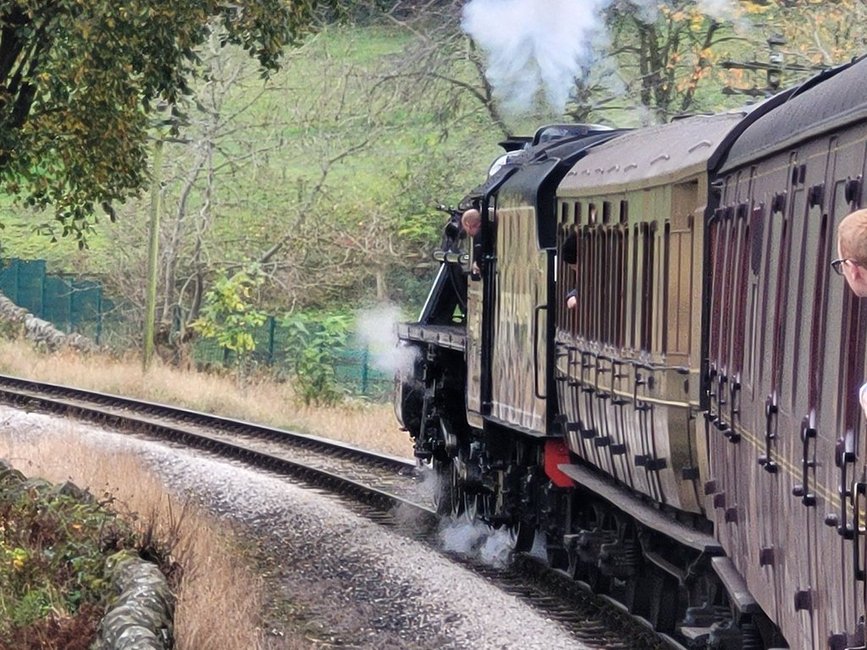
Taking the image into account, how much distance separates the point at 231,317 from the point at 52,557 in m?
20.0

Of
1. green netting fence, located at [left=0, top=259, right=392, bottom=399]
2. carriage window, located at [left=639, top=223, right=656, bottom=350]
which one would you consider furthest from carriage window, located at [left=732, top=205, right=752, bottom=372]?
green netting fence, located at [left=0, top=259, right=392, bottom=399]

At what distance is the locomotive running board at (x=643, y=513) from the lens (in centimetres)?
805

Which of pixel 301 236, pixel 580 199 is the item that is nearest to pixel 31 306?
pixel 301 236

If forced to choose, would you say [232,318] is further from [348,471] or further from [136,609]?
[136,609]

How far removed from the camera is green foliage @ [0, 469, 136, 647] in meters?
9.02

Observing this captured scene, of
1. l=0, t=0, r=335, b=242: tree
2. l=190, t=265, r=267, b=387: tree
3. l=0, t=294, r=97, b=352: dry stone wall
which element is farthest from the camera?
l=0, t=294, r=97, b=352: dry stone wall

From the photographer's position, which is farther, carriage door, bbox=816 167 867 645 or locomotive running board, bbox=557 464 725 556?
locomotive running board, bbox=557 464 725 556

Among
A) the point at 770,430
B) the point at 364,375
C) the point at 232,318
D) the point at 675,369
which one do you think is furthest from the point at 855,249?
the point at 232,318

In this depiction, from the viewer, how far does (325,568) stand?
41.7 ft

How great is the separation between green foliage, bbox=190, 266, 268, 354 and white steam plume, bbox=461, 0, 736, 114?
36.0ft

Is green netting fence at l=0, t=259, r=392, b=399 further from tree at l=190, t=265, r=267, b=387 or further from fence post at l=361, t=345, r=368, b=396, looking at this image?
tree at l=190, t=265, r=267, b=387

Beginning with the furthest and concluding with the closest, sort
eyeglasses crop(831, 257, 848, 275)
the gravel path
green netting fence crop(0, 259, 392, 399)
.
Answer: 1. green netting fence crop(0, 259, 392, 399)
2. the gravel path
3. eyeglasses crop(831, 257, 848, 275)

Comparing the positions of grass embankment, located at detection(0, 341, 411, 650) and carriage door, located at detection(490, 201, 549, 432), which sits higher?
carriage door, located at detection(490, 201, 549, 432)

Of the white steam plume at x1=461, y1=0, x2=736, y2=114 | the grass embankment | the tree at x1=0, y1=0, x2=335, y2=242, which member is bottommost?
the grass embankment
